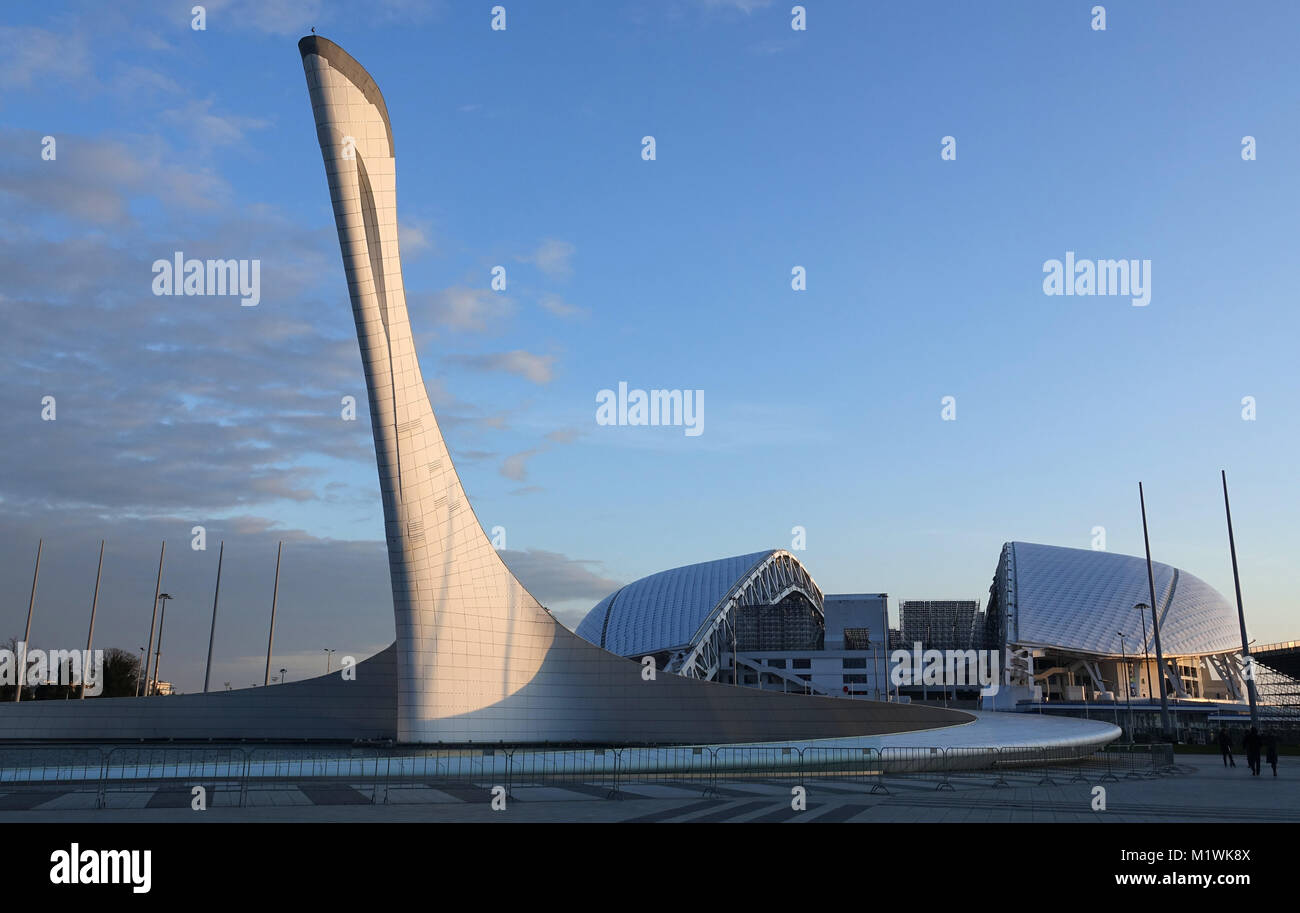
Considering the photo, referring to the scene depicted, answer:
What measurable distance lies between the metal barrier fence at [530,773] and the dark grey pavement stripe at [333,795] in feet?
0.05

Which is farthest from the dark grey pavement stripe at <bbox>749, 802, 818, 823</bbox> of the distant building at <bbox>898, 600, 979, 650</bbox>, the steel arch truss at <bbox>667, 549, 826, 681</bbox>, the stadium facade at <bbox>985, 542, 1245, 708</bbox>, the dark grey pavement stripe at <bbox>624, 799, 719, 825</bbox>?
the distant building at <bbox>898, 600, 979, 650</bbox>

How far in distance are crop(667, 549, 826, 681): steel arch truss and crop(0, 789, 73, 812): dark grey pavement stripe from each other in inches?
2887

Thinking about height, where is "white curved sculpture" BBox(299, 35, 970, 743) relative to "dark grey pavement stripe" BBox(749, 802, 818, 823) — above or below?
above

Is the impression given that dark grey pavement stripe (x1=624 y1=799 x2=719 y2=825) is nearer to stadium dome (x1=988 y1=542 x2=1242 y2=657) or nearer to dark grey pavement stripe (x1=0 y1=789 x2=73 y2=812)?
dark grey pavement stripe (x1=0 y1=789 x2=73 y2=812)

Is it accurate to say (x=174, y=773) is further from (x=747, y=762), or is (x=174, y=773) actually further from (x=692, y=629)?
(x=692, y=629)

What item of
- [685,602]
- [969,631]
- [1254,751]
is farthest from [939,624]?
[1254,751]

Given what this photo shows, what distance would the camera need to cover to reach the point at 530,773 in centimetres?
1956

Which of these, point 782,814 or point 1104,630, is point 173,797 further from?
point 1104,630

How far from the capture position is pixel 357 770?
744 inches

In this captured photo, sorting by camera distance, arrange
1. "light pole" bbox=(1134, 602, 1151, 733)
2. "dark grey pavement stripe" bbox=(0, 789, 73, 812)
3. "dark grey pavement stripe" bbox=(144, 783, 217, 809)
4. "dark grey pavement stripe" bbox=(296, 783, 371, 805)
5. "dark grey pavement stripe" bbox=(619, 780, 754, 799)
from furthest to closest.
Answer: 1. "light pole" bbox=(1134, 602, 1151, 733)
2. "dark grey pavement stripe" bbox=(619, 780, 754, 799)
3. "dark grey pavement stripe" bbox=(296, 783, 371, 805)
4. "dark grey pavement stripe" bbox=(144, 783, 217, 809)
5. "dark grey pavement stripe" bbox=(0, 789, 73, 812)

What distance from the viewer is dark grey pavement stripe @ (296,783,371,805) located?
50.2ft

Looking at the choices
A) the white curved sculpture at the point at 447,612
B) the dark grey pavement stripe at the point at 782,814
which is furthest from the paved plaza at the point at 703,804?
the white curved sculpture at the point at 447,612
